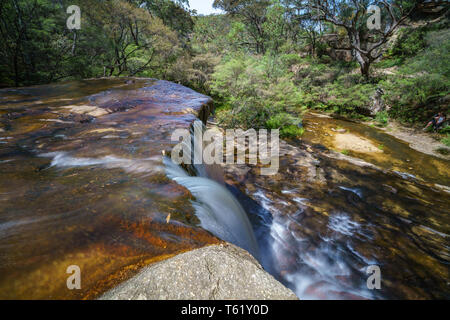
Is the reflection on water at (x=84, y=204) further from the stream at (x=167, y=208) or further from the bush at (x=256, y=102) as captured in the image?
the bush at (x=256, y=102)

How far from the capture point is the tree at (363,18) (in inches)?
493

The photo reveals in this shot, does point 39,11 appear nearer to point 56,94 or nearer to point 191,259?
point 56,94

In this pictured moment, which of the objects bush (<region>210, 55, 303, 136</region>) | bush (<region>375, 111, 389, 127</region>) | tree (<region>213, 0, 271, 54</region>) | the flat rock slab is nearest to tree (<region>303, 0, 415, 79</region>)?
bush (<region>375, 111, 389, 127</region>)

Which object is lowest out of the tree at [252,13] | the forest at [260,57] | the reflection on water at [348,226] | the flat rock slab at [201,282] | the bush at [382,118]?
the reflection on water at [348,226]

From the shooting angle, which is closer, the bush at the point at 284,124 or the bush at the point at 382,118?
the bush at the point at 284,124

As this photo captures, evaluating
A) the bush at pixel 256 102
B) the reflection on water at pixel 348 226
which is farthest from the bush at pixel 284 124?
the reflection on water at pixel 348 226

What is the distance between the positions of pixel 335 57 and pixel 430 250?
2088 centimetres

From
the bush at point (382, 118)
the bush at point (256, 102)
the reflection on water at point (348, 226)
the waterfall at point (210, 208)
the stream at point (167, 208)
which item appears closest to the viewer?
the stream at point (167, 208)

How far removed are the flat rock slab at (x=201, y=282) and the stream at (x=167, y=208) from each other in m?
0.12

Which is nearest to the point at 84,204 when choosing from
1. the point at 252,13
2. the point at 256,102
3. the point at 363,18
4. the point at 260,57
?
the point at 256,102

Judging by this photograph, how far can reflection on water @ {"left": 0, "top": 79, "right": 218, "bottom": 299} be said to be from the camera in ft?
3.38

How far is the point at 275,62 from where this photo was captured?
40.3ft
